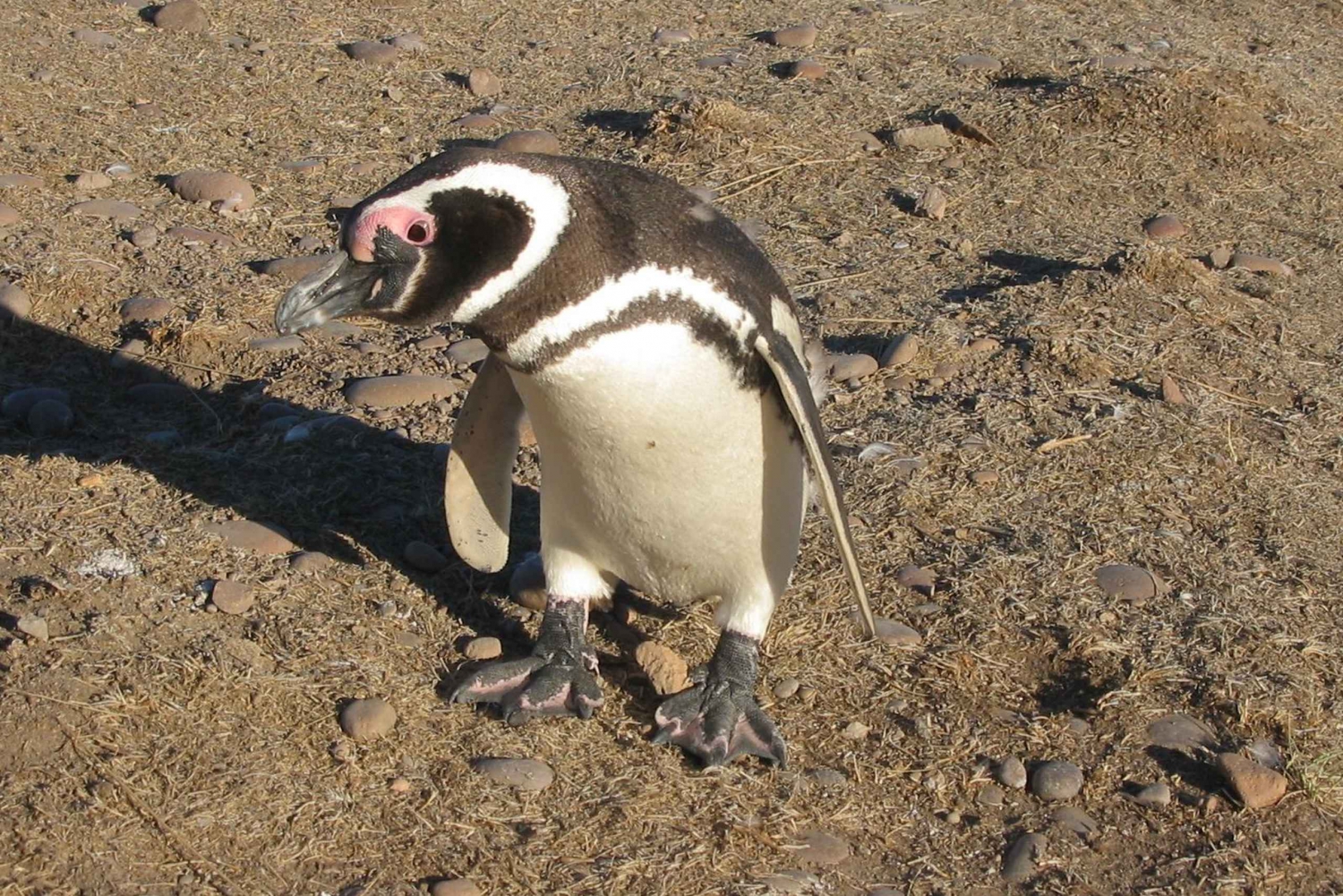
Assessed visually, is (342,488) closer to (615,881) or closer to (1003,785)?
(615,881)

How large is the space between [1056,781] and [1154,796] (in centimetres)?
18

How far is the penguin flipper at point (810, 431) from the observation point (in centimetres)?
299

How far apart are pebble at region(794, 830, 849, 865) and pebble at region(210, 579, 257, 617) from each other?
4.01 ft

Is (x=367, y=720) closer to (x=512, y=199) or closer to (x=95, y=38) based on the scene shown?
(x=512, y=199)

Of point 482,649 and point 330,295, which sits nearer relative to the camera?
point 330,295

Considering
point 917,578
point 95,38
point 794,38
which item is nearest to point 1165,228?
point 794,38

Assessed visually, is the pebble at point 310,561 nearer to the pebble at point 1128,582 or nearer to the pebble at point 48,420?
the pebble at point 48,420

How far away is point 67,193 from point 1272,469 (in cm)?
384

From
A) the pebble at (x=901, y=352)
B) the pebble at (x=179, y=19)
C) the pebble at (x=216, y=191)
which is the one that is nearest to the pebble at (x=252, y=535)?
the pebble at (x=901, y=352)

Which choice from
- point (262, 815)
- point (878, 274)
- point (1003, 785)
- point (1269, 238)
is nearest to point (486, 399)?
point (262, 815)

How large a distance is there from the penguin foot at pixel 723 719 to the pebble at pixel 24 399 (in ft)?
6.21

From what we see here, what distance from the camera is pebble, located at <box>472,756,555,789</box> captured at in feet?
9.87

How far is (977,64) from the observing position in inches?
268

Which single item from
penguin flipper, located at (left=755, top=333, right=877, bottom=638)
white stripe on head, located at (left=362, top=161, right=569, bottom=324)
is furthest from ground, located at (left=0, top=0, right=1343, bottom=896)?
white stripe on head, located at (left=362, top=161, right=569, bottom=324)
